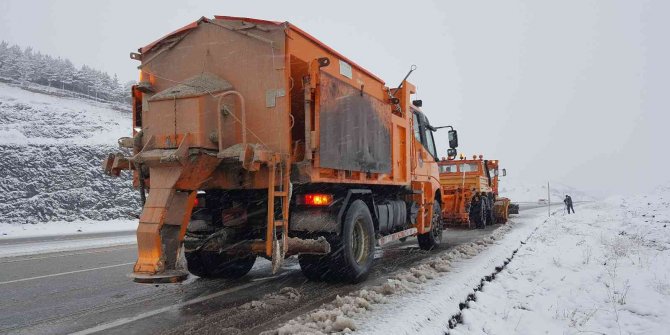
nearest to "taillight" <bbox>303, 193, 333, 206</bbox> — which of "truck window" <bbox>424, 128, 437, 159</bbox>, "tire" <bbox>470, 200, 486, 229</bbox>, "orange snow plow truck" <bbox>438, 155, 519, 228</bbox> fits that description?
"truck window" <bbox>424, 128, 437, 159</bbox>

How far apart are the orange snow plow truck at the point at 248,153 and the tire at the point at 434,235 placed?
348cm

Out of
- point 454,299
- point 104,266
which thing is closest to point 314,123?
point 454,299

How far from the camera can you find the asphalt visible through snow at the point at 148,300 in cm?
424

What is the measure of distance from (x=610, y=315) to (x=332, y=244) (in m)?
3.11

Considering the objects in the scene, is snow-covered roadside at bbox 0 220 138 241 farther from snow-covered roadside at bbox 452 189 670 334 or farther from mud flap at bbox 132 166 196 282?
snow-covered roadside at bbox 452 189 670 334

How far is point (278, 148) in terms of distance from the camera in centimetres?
509

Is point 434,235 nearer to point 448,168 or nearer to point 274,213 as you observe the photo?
point 274,213

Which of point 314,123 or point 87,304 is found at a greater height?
point 314,123

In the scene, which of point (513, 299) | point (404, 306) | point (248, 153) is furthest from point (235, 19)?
point (513, 299)

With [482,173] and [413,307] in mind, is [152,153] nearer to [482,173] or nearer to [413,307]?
[413,307]

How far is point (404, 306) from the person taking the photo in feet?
15.0

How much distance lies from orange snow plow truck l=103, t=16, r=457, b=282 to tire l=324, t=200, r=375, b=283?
2cm

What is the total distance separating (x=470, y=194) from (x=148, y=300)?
1206 centimetres

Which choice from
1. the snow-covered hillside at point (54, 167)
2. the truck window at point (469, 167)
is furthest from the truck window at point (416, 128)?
the snow-covered hillside at point (54, 167)
